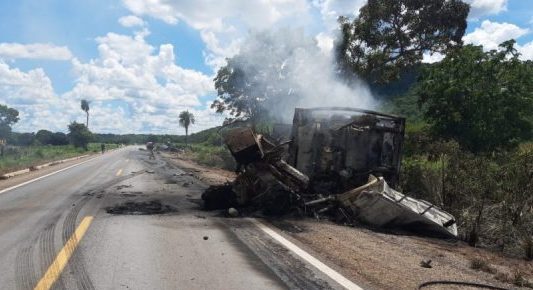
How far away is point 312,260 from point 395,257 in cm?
122

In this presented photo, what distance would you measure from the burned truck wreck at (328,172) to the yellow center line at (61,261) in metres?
3.28

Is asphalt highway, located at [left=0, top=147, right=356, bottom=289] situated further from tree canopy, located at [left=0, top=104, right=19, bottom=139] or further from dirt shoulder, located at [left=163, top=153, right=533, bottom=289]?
tree canopy, located at [left=0, top=104, right=19, bottom=139]

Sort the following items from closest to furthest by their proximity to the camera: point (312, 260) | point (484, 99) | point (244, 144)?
point (312, 260) < point (244, 144) < point (484, 99)

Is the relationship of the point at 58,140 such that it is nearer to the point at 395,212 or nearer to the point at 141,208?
the point at 141,208

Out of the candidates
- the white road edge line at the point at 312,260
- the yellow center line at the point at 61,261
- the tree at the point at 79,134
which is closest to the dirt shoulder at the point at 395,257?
the white road edge line at the point at 312,260

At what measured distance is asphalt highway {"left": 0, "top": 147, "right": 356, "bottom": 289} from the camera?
→ 5137mm

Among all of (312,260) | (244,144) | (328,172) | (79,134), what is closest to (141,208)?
(244,144)

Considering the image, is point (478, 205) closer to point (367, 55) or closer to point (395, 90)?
point (367, 55)

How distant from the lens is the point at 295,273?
5.52 meters

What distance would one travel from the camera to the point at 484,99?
1495 cm

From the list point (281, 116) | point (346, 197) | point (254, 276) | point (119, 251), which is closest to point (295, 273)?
point (254, 276)

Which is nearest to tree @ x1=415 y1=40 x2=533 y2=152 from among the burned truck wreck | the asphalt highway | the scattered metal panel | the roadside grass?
the burned truck wreck

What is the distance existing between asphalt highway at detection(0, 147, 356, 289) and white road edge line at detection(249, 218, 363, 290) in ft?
0.13

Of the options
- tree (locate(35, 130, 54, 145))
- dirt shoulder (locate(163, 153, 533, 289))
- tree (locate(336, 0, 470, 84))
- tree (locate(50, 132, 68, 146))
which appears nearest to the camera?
dirt shoulder (locate(163, 153, 533, 289))
